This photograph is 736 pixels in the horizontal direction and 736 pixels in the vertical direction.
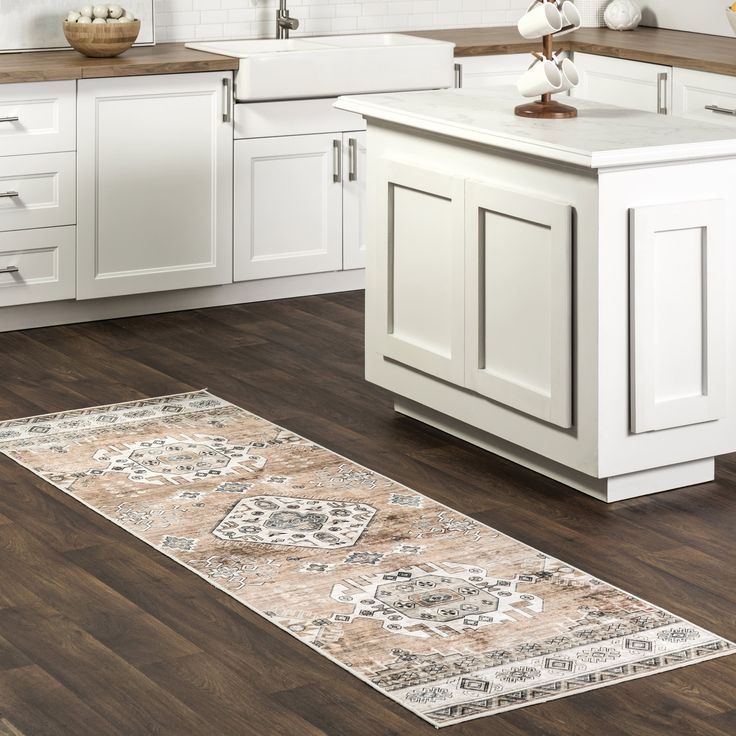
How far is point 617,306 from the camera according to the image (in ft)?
11.2

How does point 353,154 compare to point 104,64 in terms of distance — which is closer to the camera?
point 104,64

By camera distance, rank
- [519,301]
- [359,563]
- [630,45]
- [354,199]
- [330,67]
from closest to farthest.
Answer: [359,563] < [519,301] < [330,67] < [354,199] < [630,45]

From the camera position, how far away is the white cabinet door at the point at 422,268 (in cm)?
389

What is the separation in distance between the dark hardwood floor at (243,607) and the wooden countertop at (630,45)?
5.83ft

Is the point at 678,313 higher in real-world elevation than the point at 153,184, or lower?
lower

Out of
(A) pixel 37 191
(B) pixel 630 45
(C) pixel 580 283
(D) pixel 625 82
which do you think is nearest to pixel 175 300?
(A) pixel 37 191

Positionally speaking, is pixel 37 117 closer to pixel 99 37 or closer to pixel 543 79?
pixel 99 37

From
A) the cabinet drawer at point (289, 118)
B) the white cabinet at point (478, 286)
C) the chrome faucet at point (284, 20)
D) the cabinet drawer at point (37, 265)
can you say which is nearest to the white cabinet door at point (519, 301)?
the white cabinet at point (478, 286)

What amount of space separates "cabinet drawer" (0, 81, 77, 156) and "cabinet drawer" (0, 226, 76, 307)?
299mm

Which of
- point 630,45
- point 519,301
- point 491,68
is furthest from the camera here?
point 491,68

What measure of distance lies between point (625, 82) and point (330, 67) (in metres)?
1.22

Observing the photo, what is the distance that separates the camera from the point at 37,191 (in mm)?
5059

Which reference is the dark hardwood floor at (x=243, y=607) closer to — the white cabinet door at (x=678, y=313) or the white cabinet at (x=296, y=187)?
the white cabinet door at (x=678, y=313)

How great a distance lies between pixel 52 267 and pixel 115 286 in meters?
0.25
